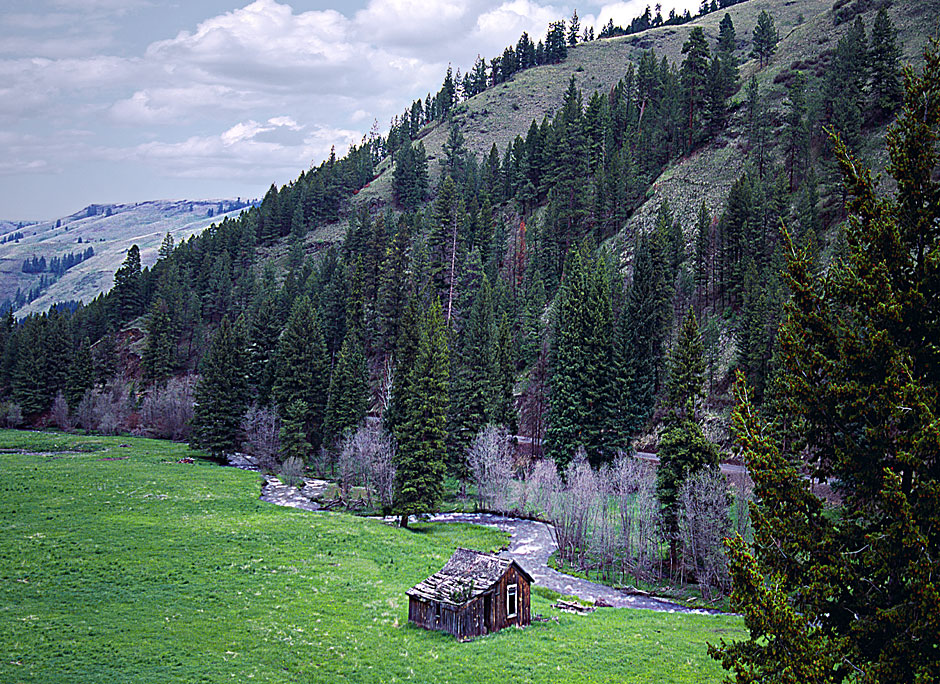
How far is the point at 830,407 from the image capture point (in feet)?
39.7

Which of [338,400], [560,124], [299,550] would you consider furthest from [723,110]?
[299,550]

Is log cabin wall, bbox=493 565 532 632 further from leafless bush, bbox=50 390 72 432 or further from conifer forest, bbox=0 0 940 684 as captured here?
leafless bush, bbox=50 390 72 432

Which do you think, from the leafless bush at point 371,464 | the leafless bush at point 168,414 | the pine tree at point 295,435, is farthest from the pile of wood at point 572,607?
the leafless bush at point 168,414

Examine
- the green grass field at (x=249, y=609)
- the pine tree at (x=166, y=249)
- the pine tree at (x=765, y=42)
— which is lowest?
the green grass field at (x=249, y=609)

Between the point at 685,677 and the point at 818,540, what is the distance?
58.6ft

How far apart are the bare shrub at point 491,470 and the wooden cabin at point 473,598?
25774 mm

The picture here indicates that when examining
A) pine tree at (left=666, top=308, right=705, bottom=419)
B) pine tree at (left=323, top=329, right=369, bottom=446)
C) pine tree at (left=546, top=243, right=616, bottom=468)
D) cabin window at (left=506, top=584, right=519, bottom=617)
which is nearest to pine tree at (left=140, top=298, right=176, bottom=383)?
pine tree at (left=323, top=329, right=369, bottom=446)

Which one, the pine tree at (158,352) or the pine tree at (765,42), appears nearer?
the pine tree at (158,352)

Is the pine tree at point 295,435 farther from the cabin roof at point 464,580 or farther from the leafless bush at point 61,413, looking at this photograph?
the leafless bush at point 61,413

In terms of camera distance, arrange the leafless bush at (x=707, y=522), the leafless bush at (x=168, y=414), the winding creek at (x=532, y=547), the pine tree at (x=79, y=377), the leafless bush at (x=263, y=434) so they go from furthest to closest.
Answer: the pine tree at (x=79, y=377) < the leafless bush at (x=168, y=414) < the leafless bush at (x=263, y=434) < the winding creek at (x=532, y=547) < the leafless bush at (x=707, y=522)

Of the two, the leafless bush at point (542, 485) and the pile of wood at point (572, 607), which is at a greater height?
the leafless bush at point (542, 485)

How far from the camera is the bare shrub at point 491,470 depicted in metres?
59.4

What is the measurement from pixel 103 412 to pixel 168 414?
35.4ft

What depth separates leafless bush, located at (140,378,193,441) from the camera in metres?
98.2
